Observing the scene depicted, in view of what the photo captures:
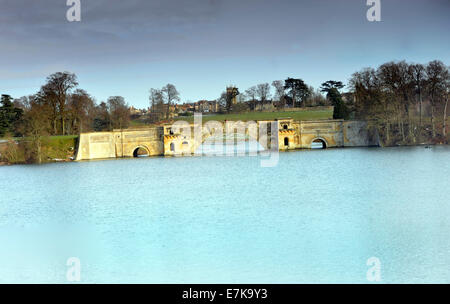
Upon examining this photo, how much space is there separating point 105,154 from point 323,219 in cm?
3191

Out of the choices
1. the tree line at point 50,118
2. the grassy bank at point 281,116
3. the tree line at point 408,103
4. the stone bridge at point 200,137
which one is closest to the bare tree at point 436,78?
the tree line at point 408,103

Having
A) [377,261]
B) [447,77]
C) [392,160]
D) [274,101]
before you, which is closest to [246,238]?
[377,261]

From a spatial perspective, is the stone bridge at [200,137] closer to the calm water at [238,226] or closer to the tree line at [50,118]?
the tree line at [50,118]

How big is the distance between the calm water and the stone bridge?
1299cm

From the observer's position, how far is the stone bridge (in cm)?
4088

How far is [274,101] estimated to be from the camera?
67500mm

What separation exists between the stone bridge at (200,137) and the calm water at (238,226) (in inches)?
511

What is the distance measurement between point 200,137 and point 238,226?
30.0 m

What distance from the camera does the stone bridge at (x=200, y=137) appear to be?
4088 cm

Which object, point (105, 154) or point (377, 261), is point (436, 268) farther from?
point (105, 154)

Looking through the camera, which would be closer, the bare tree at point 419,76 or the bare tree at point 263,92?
the bare tree at point 419,76

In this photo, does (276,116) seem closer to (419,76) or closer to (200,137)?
(200,137)

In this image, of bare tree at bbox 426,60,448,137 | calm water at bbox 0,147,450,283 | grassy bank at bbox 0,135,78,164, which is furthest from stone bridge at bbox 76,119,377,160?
calm water at bbox 0,147,450,283

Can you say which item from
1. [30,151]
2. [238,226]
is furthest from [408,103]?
[30,151]
